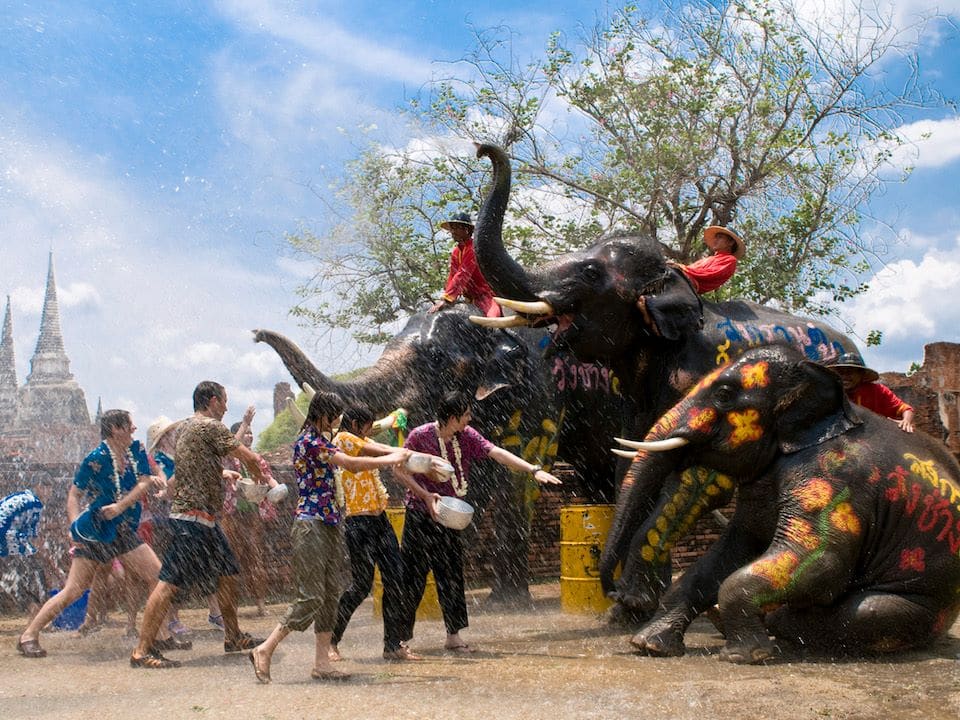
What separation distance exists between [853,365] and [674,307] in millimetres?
1231

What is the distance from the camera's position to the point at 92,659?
668cm

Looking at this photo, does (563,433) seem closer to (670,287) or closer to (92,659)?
(670,287)

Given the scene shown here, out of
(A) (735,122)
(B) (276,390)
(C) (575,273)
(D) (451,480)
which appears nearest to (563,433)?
(C) (575,273)

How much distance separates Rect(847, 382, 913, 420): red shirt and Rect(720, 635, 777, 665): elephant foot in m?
2.07

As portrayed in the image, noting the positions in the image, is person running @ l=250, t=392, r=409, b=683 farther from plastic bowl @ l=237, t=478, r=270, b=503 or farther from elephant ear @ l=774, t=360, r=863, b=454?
elephant ear @ l=774, t=360, r=863, b=454

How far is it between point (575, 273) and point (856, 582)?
289cm

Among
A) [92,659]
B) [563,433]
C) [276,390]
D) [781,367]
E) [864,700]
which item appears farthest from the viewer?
[276,390]

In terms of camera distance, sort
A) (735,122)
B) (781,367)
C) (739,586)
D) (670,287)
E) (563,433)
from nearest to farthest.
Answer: (739,586) → (781,367) → (670,287) → (563,433) → (735,122)

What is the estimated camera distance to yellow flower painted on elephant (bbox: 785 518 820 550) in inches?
216

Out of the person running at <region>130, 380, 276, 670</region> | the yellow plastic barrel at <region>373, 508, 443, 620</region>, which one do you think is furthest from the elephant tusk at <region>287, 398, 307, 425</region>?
the person running at <region>130, 380, 276, 670</region>

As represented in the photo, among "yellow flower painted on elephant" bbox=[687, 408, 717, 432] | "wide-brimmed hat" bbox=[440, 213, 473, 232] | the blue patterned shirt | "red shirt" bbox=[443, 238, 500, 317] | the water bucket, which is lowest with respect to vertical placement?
the water bucket

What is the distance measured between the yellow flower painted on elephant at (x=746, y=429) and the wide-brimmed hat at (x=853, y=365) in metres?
1.02

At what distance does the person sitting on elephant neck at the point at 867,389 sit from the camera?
6.77 m

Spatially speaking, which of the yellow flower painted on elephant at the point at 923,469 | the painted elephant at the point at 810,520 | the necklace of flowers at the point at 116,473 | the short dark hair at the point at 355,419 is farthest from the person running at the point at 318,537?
the yellow flower painted on elephant at the point at 923,469
